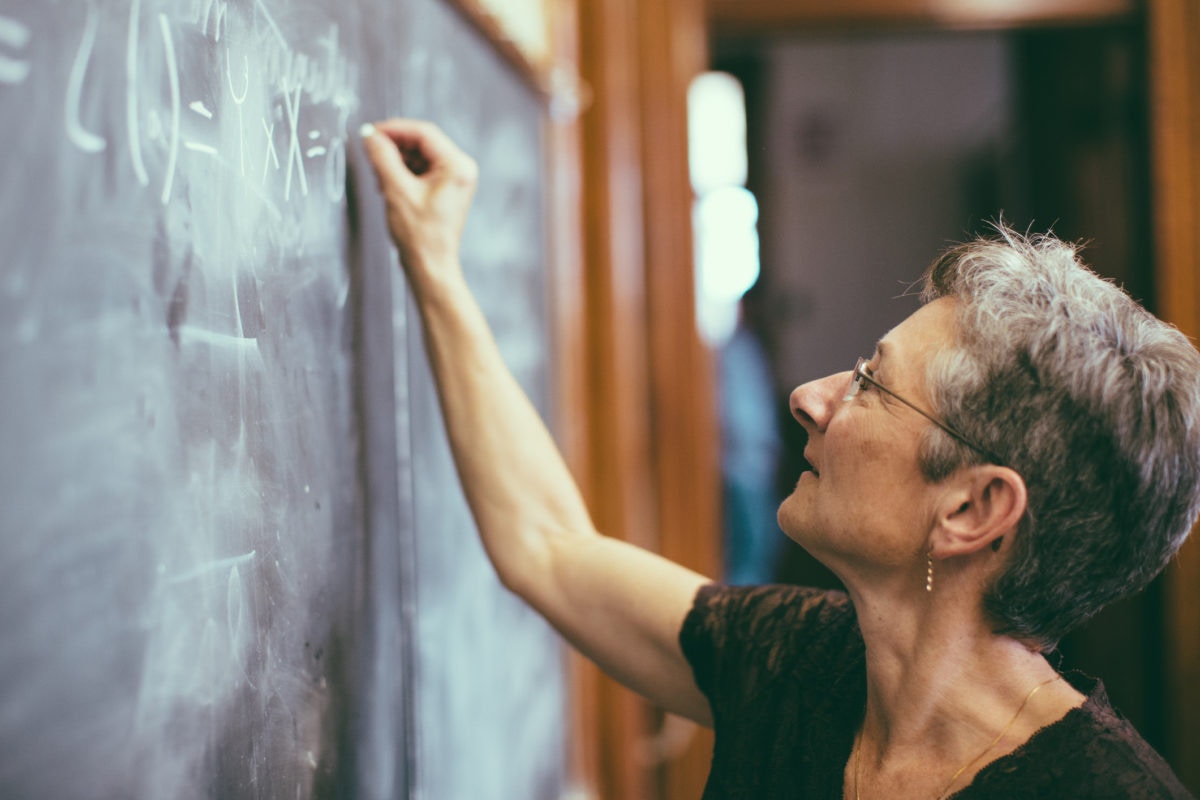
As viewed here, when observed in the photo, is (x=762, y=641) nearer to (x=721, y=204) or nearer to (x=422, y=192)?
(x=422, y=192)

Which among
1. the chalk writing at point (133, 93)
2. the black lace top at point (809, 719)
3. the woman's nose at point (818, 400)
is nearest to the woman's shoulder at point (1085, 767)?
the black lace top at point (809, 719)

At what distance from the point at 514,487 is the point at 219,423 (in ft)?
1.70

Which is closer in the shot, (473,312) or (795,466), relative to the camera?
(473,312)

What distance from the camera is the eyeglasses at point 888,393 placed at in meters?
0.99

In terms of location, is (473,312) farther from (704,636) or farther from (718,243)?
(718,243)

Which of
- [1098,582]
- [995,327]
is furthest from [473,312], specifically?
[1098,582]

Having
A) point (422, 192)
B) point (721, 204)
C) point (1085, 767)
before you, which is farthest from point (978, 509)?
point (721, 204)

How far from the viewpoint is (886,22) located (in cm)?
277

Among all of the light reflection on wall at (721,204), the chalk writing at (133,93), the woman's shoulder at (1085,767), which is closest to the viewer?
the chalk writing at (133,93)

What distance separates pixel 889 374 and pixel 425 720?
0.69m

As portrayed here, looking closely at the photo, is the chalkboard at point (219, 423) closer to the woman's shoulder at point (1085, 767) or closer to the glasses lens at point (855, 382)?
the glasses lens at point (855, 382)

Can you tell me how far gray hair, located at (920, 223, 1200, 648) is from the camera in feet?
3.13

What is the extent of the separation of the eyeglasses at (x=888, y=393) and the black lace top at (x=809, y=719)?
0.27m

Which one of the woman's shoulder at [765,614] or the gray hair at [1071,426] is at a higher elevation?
the gray hair at [1071,426]
